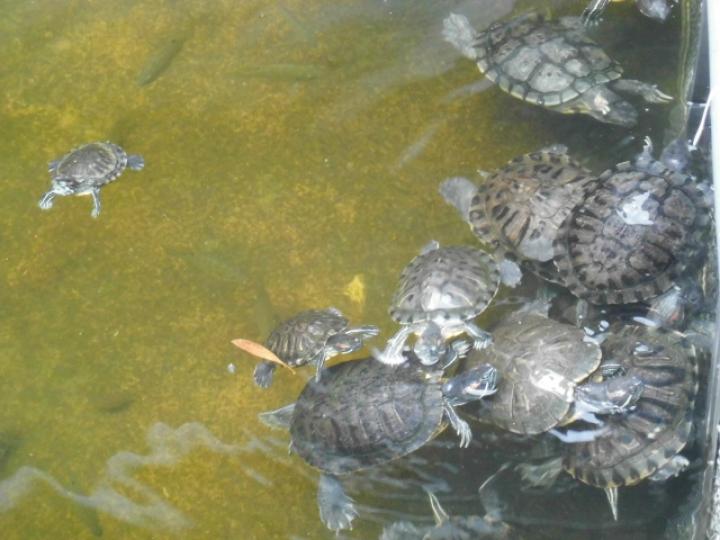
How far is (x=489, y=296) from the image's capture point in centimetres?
381

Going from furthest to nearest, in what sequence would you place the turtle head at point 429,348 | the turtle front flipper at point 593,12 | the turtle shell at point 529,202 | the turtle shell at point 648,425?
the turtle front flipper at point 593,12, the turtle shell at point 529,202, the turtle head at point 429,348, the turtle shell at point 648,425

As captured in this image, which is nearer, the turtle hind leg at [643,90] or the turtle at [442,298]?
the turtle at [442,298]

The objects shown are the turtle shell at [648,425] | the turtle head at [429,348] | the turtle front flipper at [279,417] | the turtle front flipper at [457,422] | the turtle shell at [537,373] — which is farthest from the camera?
the turtle front flipper at [279,417]

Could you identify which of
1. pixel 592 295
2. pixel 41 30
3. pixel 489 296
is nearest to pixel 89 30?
pixel 41 30

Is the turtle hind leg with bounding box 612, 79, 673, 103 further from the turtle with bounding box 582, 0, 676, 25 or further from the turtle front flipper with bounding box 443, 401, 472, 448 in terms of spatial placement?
the turtle front flipper with bounding box 443, 401, 472, 448

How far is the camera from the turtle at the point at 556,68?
414cm

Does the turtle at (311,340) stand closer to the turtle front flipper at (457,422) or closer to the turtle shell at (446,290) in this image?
the turtle shell at (446,290)

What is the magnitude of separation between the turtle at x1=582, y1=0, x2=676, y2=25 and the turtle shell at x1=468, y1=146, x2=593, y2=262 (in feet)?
3.08

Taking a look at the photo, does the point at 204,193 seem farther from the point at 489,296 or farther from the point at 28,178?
the point at 489,296

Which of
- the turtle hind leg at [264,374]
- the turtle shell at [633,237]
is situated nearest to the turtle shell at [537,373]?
the turtle shell at [633,237]

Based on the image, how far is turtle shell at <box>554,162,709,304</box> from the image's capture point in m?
3.63

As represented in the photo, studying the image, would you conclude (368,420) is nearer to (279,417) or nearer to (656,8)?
(279,417)

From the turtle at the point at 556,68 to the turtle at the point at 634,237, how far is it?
0.58 metres

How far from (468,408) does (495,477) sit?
34cm
